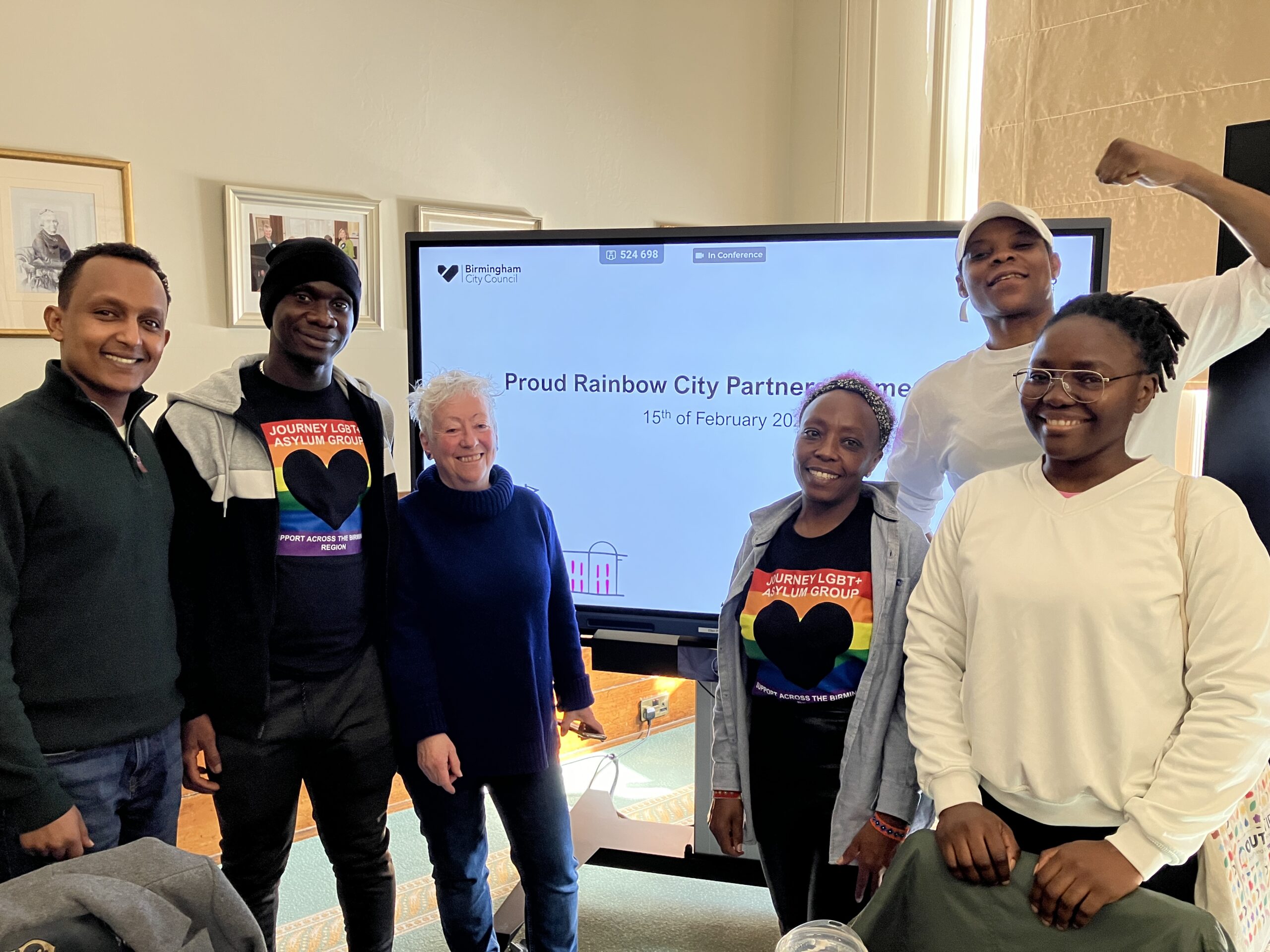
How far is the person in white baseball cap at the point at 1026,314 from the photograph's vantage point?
1446 mm

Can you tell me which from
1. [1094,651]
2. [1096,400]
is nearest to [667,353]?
[1096,400]

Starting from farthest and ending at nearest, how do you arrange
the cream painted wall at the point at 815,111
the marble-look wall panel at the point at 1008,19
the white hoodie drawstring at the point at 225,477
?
the cream painted wall at the point at 815,111
the marble-look wall panel at the point at 1008,19
the white hoodie drawstring at the point at 225,477

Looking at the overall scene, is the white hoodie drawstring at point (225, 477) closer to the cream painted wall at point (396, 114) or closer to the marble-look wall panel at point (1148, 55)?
the cream painted wall at point (396, 114)

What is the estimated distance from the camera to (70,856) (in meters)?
1.36

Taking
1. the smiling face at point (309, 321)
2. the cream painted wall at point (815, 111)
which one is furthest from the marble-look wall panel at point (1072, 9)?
the smiling face at point (309, 321)

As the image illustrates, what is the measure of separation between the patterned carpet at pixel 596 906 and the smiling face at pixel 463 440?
134 centimetres

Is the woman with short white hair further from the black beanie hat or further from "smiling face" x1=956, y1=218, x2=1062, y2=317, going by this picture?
"smiling face" x1=956, y1=218, x2=1062, y2=317

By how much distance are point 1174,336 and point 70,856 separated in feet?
5.73

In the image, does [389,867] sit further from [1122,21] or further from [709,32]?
[709,32]

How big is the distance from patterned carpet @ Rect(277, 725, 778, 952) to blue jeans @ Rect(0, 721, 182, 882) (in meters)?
0.91

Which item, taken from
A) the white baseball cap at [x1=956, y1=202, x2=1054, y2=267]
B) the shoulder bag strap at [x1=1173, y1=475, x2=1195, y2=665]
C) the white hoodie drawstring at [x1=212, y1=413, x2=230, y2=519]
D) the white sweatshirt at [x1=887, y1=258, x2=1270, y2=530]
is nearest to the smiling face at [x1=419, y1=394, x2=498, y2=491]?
the white hoodie drawstring at [x1=212, y1=413, x2=230, y2=519]

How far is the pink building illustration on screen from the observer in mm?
2244

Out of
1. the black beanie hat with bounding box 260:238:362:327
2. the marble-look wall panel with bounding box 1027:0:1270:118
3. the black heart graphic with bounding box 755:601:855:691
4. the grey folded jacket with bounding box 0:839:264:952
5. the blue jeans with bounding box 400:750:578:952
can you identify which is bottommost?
the blue jeans with bounding box 400:750:578:952

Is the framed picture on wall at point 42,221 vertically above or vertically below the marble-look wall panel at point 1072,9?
below
